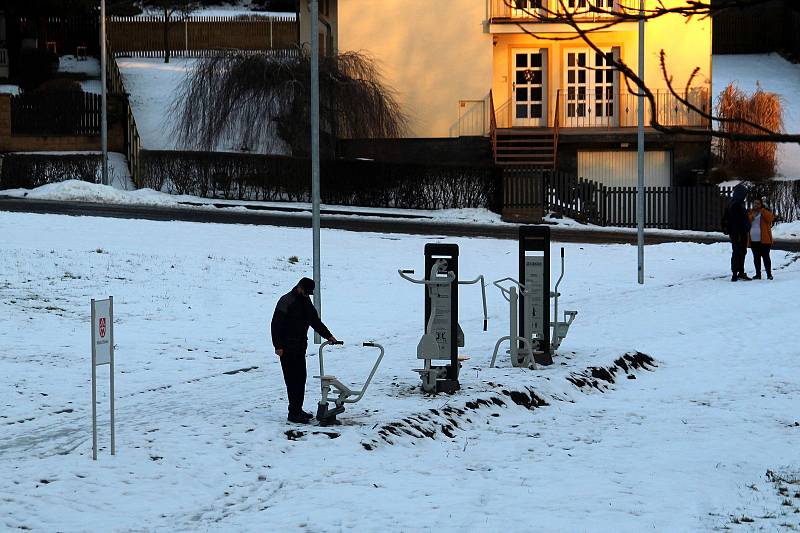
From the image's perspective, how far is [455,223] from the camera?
38.7 m

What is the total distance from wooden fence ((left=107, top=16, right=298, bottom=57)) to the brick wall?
12.7 metres

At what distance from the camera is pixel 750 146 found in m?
48.7

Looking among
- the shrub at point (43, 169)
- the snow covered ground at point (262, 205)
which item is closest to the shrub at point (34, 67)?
the shrub at point (43, 169)

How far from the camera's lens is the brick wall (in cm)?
4844

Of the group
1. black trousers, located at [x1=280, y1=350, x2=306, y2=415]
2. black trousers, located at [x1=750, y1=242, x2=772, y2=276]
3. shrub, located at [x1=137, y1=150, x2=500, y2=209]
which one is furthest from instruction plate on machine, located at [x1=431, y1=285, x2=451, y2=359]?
shrub, located at [x1=137, y1=150, x2=500, y2=209]

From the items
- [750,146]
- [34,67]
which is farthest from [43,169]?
[750,146]

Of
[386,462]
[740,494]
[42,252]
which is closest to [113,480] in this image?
[386,462]

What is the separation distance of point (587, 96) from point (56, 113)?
18.2 metres

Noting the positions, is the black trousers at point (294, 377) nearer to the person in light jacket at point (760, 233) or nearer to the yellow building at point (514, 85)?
the person in light jacket at point (760, 233)

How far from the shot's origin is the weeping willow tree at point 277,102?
4553 cm

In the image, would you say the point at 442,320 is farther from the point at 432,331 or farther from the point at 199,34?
the point at 199,34

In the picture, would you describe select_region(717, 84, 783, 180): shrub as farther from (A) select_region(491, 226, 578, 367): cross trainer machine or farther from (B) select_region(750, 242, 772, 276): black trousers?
(A) select_region(491, 226, 578, 367): cross trainer machine

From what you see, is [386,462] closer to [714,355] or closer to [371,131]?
[714,355]

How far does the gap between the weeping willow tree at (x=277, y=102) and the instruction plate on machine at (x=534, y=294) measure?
27688 millimetres
